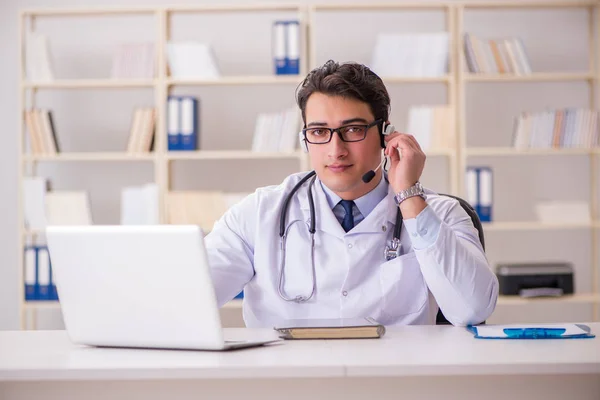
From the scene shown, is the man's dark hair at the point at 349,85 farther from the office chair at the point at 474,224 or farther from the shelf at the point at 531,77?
the shelf at the point at 531,77

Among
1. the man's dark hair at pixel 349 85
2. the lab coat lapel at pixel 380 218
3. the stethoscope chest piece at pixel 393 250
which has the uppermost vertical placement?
the man's dark hair at pixel 349 85

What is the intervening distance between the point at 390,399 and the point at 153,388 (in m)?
0.38

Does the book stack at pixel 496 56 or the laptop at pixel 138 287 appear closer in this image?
the laptop at pixel 138 287

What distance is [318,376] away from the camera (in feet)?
4.15

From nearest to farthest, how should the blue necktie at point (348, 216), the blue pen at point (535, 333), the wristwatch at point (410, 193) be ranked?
the blue pen at point (535, 333) < the wristwatch at point (410, 193) < the blue necktie at point (348, 216)

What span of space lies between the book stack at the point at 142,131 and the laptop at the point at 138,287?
258cm

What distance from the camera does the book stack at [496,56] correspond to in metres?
4.01

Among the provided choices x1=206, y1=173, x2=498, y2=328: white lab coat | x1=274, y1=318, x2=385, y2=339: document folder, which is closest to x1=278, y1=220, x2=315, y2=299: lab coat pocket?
x1=206, y1=173, x2=498, y2=328: white lab coat

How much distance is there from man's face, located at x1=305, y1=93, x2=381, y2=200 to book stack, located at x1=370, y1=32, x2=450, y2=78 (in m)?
2.04

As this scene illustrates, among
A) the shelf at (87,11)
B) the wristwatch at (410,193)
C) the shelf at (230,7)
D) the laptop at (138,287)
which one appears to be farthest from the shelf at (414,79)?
the laptop at (138,287)

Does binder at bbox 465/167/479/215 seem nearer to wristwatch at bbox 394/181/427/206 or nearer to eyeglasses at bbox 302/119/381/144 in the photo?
eyeglasses at bbox 302/119/381/144

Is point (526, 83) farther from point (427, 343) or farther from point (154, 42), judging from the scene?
point (427, 343)

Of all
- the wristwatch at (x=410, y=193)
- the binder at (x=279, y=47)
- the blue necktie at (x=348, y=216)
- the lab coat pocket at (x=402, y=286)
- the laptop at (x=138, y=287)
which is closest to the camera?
the laptop at (x=138, y=287)

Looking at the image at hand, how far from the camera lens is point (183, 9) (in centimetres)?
397
